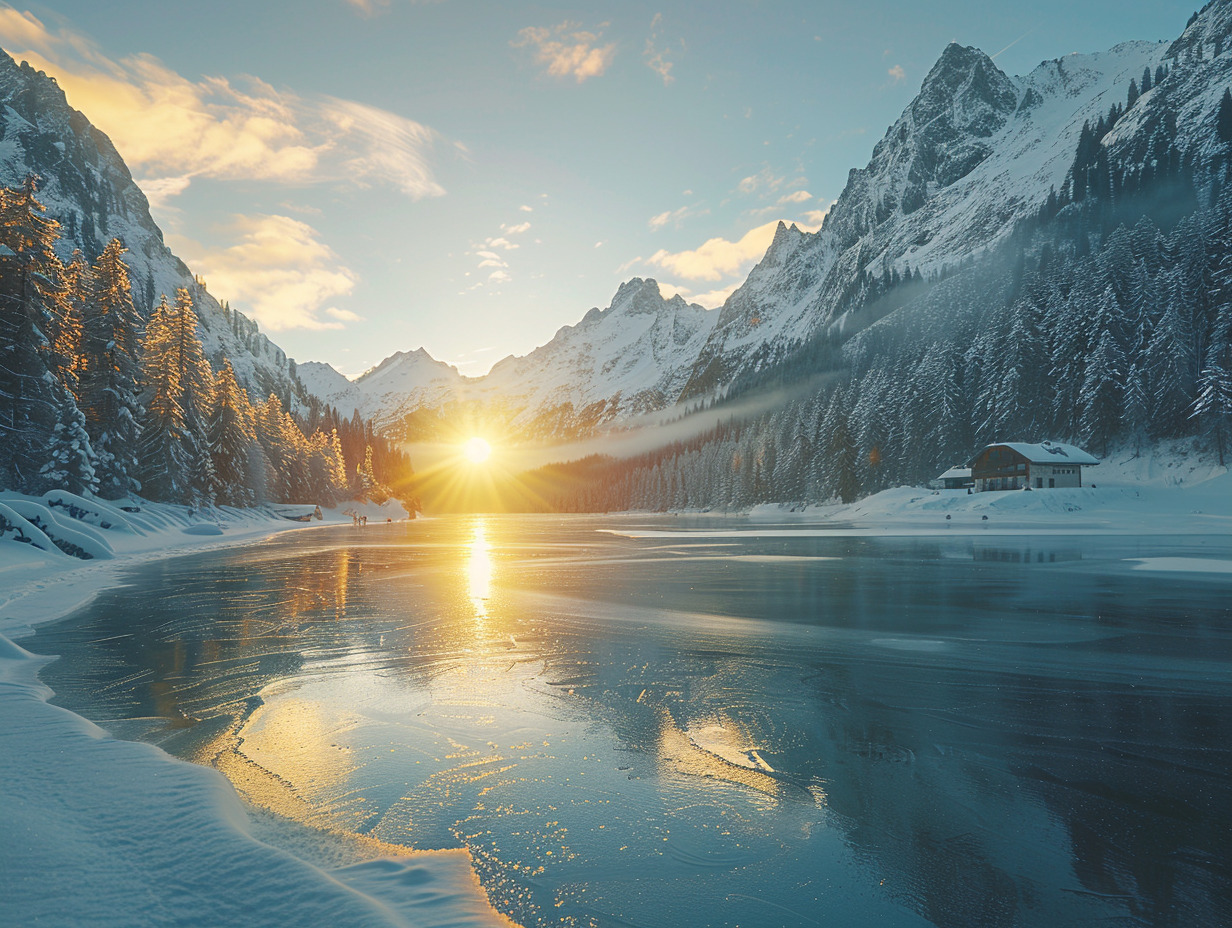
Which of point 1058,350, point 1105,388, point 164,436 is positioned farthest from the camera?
point 1058,350

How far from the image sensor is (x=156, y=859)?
4.05 meters

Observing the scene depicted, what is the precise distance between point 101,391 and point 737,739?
5258 centimetres

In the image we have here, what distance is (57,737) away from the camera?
6.38 metres

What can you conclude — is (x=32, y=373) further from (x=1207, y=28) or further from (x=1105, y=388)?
(x=1207, y=28)

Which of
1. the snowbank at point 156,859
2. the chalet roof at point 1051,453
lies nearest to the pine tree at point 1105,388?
the chalet roof at point 1051,453

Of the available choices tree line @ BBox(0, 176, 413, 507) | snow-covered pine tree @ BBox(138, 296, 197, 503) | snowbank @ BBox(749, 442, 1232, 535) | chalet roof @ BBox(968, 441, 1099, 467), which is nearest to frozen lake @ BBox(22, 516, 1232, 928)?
tree line @ BBox(0, 176, 413, 507)

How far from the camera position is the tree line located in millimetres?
34562

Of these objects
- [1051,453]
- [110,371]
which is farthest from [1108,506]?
[110,371]

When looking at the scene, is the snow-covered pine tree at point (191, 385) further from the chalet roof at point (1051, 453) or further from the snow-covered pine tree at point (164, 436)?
the chalet roof at point (1051, 453)

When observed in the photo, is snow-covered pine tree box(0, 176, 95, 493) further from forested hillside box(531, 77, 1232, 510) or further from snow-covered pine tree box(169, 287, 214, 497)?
forested hillside box(531, 77, 1232, 510)

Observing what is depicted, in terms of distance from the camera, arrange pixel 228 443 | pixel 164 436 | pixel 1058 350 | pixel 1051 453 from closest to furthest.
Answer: pixel 164 436 < pixel 228 443 < pixel 1051 453 < pixel 1058 350

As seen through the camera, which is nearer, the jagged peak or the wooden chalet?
the wooden chalet

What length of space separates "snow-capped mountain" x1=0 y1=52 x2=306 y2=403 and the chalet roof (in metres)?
168

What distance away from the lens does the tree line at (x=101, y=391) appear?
3456cm
